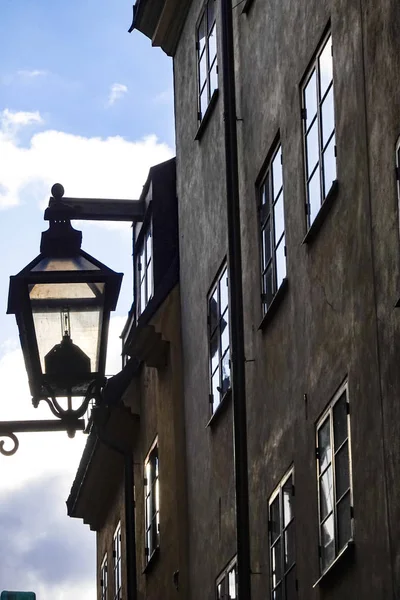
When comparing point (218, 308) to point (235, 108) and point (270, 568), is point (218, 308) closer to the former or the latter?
point (235, 108)

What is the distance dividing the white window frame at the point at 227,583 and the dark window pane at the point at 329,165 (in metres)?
4.48

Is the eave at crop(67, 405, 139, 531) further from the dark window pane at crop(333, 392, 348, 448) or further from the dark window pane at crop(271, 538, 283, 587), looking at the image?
the dark window pane at crop(333, 392, 348, 448)

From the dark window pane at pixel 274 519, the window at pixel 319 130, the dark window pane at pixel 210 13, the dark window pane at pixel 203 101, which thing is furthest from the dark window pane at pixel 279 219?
the dark window pane at pixel 210 13

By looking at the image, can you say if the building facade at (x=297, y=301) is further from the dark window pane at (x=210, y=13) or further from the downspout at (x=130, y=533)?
the downspout at (x=130, y=533)

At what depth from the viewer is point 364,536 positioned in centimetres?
1033

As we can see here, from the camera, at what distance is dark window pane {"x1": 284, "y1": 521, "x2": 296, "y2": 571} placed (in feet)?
41.9

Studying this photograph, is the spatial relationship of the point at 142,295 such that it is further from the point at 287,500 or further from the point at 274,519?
the point at 287,500

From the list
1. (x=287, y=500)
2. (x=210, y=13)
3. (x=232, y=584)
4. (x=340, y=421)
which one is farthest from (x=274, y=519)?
(x=210, y=13)

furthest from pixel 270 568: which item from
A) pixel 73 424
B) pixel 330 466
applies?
pixel 73 424

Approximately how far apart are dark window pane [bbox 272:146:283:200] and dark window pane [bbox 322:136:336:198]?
1722 mm

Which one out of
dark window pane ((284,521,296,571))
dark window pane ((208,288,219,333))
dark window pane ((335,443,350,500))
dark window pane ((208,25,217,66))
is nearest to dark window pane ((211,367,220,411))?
dark window pane ((208,288,219,333))

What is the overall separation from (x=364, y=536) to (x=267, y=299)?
A: 4260mm

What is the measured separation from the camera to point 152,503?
2036 cm

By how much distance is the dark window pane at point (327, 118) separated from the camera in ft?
39.4
